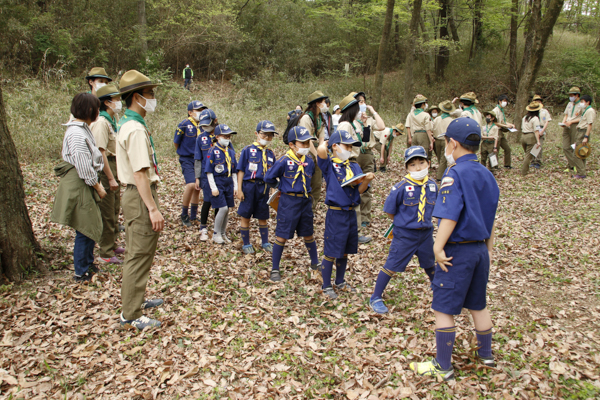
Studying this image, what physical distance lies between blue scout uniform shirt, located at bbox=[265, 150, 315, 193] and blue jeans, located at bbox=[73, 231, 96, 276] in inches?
104

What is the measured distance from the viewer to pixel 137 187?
12.8 feet

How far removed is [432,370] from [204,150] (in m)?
5.21

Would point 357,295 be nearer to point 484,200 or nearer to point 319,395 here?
point 319,395

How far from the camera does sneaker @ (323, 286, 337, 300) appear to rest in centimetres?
527

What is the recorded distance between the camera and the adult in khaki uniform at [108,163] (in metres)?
5.52

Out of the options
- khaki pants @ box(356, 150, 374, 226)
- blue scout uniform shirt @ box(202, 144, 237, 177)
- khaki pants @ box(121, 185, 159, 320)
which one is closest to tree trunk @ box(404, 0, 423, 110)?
khaki pants @ box(356, 150, 374, 226)

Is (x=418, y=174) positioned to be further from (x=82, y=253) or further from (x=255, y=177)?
(x=82, y=253)

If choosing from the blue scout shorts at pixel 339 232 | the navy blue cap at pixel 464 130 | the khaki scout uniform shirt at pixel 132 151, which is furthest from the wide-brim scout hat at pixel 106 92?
the navy blue cap at pixel 464 130

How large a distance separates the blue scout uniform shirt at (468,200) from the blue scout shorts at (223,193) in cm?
425

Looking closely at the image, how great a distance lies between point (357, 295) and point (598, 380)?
278 cm

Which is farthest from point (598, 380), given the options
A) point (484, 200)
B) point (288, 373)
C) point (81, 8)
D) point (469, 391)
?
point (81, 8)

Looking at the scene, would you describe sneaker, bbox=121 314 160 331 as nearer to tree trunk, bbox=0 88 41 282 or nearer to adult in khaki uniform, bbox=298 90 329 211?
tree trunk, bbox=0 88 41 282

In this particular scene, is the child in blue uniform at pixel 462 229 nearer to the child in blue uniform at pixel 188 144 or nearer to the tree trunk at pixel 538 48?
the child in blue uniform at pixel 188 144

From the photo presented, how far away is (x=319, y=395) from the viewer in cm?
358
